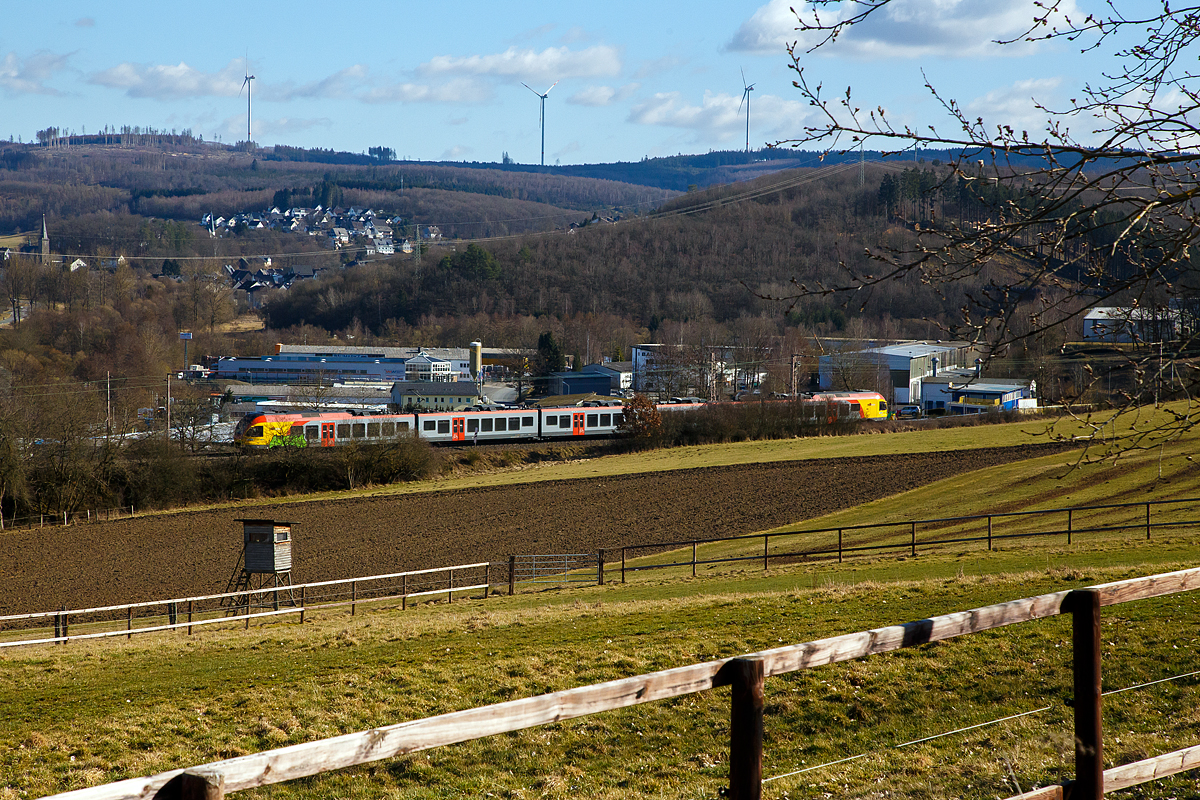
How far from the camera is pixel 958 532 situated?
930 inches

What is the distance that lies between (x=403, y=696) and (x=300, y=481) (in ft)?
123

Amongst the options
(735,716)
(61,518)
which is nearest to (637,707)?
(735,716)

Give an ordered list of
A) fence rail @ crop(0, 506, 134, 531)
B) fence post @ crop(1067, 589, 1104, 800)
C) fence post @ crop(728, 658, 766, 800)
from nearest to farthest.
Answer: fence post @ crop(728, 658, 766, 800), fence post @ crop(1067, 589, 1104, 800), fence rail @ crop(0, 506, 134, 531)

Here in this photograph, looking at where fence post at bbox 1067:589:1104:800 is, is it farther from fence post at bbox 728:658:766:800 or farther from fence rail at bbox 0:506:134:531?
fence rail at bbox 0:506:134:531

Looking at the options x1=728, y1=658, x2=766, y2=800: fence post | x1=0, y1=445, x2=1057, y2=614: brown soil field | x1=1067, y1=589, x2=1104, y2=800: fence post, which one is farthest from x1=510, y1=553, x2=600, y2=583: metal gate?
x1=728, y1=658, x2=766, y2=800: fence post

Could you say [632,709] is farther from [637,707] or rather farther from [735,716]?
[735,716]

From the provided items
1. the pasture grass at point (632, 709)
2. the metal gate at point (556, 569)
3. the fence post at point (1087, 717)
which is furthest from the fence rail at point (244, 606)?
the fence post at point (1087, 717)

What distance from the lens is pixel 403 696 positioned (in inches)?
347

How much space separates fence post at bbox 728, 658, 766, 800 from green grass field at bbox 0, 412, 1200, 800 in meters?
1.71

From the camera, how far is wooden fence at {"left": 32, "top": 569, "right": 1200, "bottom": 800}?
2.46m

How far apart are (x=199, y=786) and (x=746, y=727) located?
172cm

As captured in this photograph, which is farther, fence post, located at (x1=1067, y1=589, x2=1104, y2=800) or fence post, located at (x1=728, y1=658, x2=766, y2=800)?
fence post, located at (x1=1067, y1=589, x2=1104, y2=800)

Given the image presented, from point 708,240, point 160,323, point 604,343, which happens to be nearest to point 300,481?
point 604,343

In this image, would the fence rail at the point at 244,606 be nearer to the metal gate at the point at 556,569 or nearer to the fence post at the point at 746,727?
the metal gate at the point at 556,569
